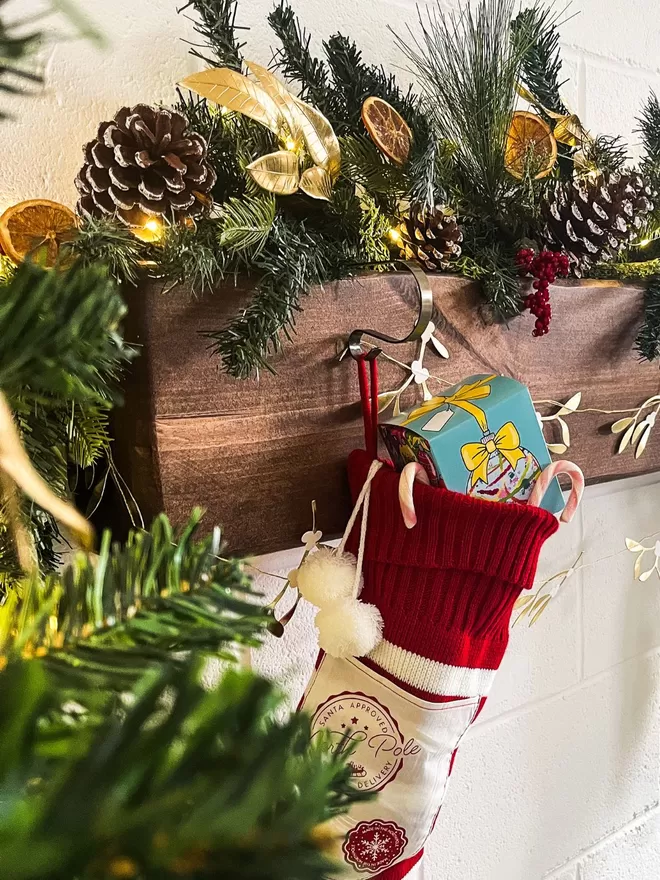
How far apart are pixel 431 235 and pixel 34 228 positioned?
30 cm

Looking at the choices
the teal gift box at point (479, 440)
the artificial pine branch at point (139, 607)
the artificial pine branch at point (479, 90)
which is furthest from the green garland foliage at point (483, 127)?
the artificial pine branch at point (139, 607)

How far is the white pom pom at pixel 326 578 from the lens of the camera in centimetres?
51

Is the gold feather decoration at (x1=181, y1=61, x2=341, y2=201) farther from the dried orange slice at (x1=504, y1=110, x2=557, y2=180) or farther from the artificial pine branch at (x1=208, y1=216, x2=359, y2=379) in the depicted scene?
the dried orange slice at (x1=504, y1=110, x2=557, y2=180)

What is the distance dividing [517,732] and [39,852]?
2.90 feet

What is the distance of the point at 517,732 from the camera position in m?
0.87

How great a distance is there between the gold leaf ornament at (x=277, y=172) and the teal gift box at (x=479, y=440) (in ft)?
0.63

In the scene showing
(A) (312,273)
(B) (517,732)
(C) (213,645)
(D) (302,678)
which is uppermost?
(A) (312,273)

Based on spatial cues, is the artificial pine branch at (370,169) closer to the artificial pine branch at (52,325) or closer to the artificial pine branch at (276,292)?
the artificial pine branch at (276,292)

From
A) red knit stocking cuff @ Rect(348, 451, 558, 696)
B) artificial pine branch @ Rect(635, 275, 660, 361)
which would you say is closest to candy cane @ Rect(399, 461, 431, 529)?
red knit stocking cuff @ Rect(348, 451, 558, 696)

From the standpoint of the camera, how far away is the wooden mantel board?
46 cm

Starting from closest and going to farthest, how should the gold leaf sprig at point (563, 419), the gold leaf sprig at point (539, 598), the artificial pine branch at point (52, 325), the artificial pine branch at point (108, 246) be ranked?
the artificial pine branch at point (52, 325) < the artificial pine branch at point (108, 246) < the gold leaf sprig at point (563, 419) < the gold leaf sprig at point (539, 598)

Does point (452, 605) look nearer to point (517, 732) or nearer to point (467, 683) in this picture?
point (467, 683)

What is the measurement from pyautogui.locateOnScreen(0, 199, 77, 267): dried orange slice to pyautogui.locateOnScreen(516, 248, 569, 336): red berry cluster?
1.21ft

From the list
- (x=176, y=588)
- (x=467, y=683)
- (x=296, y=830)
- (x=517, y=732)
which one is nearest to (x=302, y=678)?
(x=467, y=683)
